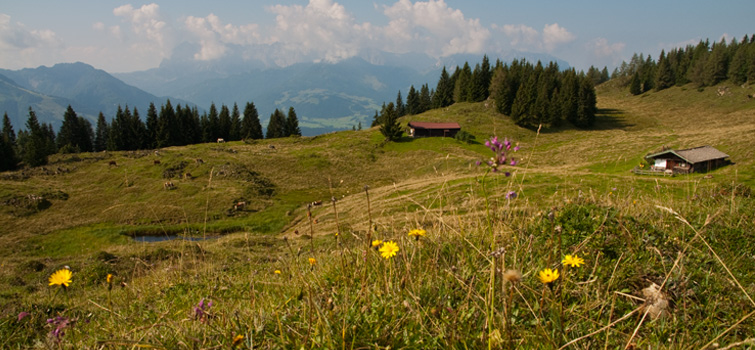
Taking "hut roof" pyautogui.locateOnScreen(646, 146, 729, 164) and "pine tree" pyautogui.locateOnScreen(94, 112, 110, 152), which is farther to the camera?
"pine tree" pyautogui.locateOnScreen(94, 112, 110, 152)

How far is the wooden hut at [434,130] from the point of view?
70250 mm

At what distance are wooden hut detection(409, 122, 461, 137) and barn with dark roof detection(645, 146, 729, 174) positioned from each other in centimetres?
3767

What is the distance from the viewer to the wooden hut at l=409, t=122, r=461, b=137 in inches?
2766

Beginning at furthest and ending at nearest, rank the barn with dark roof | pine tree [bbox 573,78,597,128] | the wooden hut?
pine tree [bbox 573,78,597,128], the wooden hut, the barn with dark roof

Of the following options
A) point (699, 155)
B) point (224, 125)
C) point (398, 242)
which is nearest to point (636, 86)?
point (699, 155)

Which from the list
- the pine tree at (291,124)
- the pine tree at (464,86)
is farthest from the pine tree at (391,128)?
the pine tree at (291,124)

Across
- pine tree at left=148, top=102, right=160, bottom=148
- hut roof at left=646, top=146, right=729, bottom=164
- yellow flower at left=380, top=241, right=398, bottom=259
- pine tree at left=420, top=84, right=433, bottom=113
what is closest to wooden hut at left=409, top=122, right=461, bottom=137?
pine tree at left=420, top=84, right=433, bottom=113

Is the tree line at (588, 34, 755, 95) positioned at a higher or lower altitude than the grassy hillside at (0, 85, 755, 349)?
higher

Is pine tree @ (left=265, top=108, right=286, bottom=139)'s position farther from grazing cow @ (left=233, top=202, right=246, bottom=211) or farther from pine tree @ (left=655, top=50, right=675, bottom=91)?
pine tree @ (left=655, top=50, right=675, bottom=91)

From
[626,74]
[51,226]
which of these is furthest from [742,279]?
[626,74]

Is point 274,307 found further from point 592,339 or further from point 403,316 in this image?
point 592,339

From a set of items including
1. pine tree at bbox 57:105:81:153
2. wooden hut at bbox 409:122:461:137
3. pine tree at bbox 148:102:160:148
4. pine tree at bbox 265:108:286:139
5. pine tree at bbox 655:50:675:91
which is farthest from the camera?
pine tree at bbox 655:50:675:91

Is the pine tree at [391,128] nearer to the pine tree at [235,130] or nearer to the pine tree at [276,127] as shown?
the pine tree at [276,127]

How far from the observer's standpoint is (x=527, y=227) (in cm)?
414
